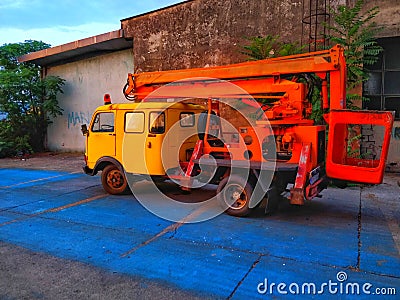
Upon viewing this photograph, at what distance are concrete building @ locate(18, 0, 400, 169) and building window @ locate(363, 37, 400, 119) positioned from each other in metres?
0.03

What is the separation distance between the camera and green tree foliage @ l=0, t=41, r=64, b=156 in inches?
615

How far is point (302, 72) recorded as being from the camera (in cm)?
603

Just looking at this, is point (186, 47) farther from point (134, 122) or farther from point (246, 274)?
point (246, 274)

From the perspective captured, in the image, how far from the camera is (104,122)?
26.1 feet

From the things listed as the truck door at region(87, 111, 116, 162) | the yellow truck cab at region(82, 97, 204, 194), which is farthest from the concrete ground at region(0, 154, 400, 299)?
the truck door at region(87, 111, 116, 162)

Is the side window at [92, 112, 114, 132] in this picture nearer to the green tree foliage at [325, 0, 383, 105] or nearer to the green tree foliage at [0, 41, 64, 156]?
the green tree foliage at [325, 0, 383, 105]

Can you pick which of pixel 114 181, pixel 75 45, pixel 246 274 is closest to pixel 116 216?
pixel 114 181

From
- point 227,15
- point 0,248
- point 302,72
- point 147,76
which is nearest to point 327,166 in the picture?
point 302,72

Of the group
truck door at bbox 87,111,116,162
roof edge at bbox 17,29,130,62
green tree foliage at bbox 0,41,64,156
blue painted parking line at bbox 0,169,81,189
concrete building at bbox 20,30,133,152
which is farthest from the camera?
green tree foliage at bbox 0,41,64,156

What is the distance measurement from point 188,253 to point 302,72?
143 inches

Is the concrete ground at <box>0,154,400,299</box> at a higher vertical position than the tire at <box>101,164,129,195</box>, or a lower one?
lower

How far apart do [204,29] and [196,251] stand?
9.53m

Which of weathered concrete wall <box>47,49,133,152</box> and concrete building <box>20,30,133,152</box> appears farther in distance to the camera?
weathered concrete wall <box>47,49,133,152</box>

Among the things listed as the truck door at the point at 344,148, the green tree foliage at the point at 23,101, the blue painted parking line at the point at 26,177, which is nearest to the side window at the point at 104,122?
the blue painted parking line at the point at 26,177
